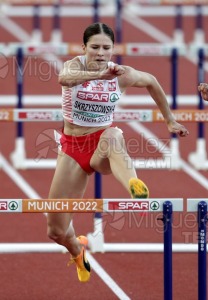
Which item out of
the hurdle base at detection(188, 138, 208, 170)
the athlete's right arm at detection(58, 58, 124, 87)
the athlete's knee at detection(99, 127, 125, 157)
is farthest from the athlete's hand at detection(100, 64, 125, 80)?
the hurdle base at detection(188, 138, 208, 170)

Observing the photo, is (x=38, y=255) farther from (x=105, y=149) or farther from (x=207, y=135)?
(x=207, y=135)

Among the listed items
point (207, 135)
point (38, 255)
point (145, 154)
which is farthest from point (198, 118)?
point (207, 135)

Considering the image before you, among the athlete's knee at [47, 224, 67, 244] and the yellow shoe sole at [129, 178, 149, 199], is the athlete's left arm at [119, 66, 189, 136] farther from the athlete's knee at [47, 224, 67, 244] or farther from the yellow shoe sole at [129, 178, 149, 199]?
the athlete's knee at [47, 224, 67, 244]

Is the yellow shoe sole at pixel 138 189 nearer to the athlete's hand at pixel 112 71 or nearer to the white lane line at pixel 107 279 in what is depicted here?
the athlete's hand at pixel 112 71

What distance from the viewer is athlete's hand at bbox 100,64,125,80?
8.03 m

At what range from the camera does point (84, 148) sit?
8.90 metres

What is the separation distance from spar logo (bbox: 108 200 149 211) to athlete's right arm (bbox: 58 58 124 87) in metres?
0.88

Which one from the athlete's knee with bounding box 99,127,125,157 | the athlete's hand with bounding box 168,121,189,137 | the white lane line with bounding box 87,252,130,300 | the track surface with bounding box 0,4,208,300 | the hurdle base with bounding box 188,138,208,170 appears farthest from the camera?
the hurdle base with bounding box 188,138,208,170

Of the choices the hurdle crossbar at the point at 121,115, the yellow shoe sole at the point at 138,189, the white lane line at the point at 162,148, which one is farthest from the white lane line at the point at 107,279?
the white lane line at the point at 162,148

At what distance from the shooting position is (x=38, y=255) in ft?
34.6

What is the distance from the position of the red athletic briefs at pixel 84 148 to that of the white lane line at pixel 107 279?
1151 mm

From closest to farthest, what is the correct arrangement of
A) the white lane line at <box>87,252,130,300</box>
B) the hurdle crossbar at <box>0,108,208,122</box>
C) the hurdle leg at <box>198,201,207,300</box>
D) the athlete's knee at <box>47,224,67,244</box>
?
the hurdle leg at <box>198,201,207,300</box> → the athlete's knee at <box>47,224,67,244</box> → the white lane line at <box>87,252,130,300</box> → the hurdle crossbar at <box>0,108,208,122</box>

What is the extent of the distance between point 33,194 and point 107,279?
2.72 meters

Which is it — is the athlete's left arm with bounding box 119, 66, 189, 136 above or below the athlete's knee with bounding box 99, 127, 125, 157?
above
